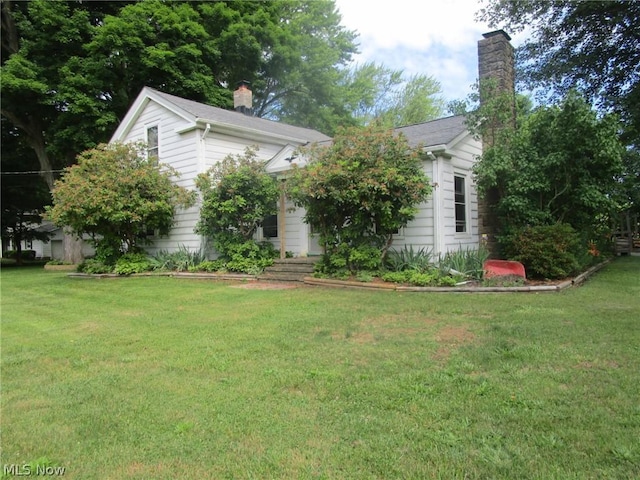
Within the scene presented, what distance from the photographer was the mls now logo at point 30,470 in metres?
2.11

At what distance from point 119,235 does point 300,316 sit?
29.5ft

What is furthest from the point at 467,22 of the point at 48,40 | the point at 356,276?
the point at 48,40

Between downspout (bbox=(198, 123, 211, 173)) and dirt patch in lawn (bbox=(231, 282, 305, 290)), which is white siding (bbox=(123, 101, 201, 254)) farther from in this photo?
dirt patch in lawn (bbox=(231, 282, 305, 290))

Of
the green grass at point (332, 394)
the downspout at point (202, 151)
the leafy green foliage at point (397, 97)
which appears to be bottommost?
the green grass at point (332, 394)

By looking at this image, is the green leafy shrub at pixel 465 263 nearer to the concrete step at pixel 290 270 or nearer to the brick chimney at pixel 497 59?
the concrete step at pixel 290 270

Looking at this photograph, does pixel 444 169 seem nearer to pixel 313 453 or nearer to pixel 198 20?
pixel 313 453

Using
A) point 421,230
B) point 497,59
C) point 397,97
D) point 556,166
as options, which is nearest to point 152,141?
point 421,230

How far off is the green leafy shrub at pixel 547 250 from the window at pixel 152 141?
37.4 ft

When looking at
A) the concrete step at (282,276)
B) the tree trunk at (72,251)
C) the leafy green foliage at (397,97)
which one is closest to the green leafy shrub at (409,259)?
the concrete step at (282,276)

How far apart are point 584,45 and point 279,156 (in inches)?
468

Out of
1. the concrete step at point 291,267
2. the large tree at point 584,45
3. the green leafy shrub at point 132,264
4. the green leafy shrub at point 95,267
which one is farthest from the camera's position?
the large tree at point 584,45

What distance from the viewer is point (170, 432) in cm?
248

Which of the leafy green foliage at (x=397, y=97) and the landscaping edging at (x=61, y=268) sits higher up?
the leafy green foliage at (x=397, y=97)

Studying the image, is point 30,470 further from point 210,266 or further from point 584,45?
point 584,45
